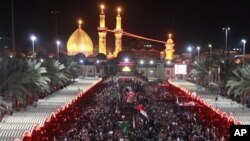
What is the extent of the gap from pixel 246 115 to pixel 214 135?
14.2m

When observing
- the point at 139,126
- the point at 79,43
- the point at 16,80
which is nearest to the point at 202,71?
the point at 16,80

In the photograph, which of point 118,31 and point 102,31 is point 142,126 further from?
point 102,31

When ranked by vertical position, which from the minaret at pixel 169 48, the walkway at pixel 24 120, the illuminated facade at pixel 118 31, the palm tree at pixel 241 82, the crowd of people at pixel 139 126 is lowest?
the walkway at pixel 24 120

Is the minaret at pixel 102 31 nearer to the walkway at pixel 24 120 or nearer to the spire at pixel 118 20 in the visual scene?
the spire at pixel 118 20

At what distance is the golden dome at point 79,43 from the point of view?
120 meters

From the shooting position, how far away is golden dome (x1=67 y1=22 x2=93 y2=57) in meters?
120

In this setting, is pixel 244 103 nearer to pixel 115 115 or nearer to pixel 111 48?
pixel 115 115

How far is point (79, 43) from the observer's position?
12038cm

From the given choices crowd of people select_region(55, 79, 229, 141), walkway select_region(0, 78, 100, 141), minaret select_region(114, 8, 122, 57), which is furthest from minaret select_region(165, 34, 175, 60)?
crowd of people select_region(55, 79, 229, 141)

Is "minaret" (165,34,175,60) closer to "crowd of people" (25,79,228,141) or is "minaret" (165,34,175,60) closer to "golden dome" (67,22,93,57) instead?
"golden dome" (67,22,93,57)

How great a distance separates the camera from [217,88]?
65375mm

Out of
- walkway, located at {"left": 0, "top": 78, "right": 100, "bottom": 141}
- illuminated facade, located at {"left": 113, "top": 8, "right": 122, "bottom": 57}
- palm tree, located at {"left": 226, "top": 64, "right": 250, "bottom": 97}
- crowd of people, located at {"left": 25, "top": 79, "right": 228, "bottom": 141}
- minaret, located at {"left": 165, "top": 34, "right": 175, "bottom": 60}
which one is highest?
illuminated facade, located at {"left": 113, "top": 8, "right": 122, "bottom": 57}

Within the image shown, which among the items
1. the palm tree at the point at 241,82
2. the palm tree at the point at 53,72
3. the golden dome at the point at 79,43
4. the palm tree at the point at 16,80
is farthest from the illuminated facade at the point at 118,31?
the palm tree at the point at 16,80

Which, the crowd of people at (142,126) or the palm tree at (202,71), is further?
the palm tree at (202,71)
